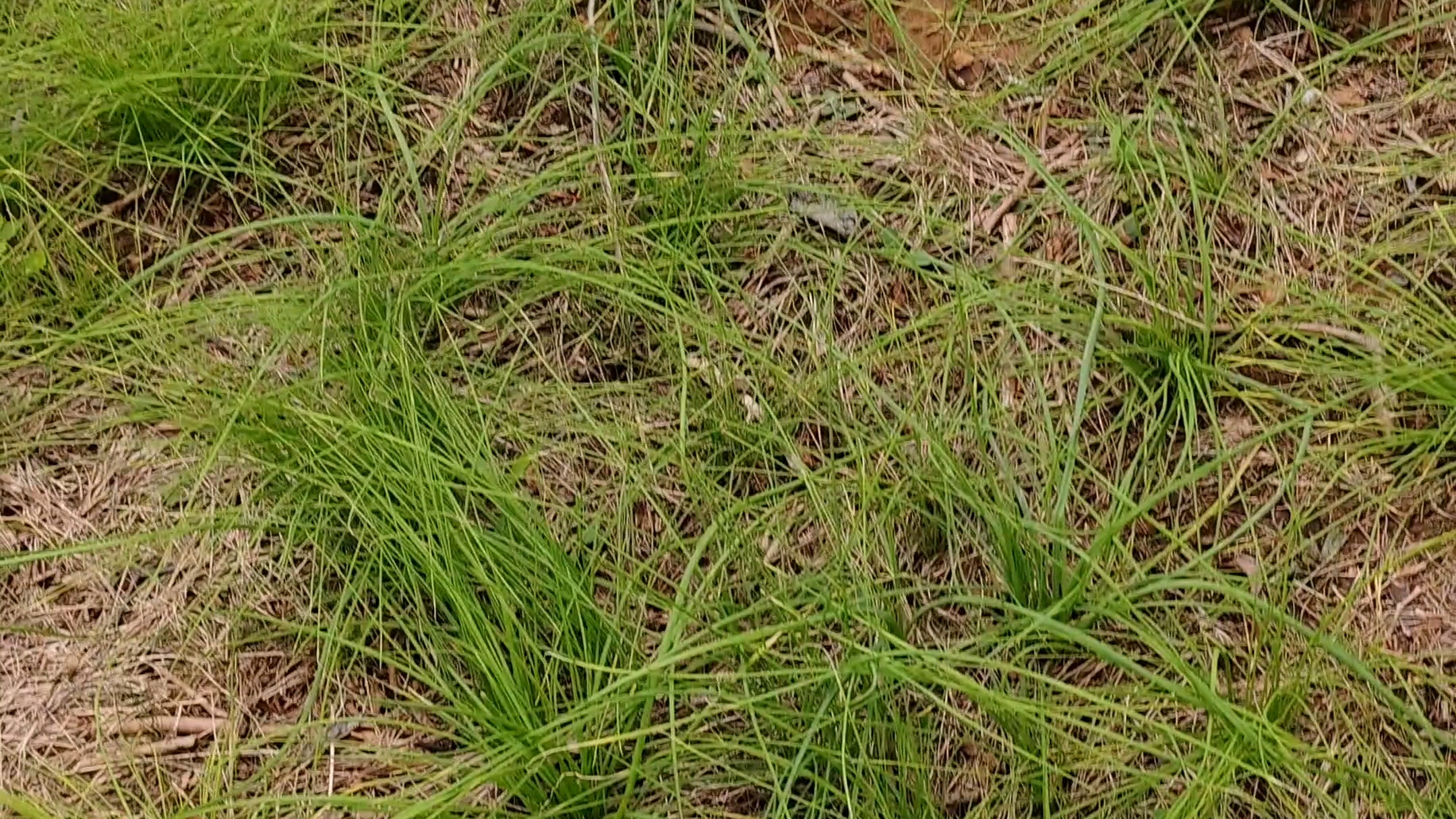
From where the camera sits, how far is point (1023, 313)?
1.65m

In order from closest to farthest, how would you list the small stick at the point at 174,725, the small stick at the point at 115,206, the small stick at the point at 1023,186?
the small stick at the point at 174,725 → the small stick at the point at 1023,186 → the small stick at the point at 115,206

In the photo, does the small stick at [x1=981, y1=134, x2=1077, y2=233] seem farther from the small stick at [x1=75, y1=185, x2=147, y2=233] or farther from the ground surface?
the small stick at [x1=75, y1=185, x2=147, y2=233]

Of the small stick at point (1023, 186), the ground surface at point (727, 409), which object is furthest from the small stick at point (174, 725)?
the small stick at point (1023, 186)

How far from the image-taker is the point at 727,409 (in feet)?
5.41

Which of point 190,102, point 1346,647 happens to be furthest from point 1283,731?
point 190,102

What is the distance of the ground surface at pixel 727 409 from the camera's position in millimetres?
1445

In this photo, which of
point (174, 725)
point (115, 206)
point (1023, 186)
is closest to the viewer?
point (174, 725)

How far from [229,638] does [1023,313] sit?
121cm

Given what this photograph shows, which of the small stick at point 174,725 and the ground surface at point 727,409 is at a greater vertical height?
the ground surface at point 727,409

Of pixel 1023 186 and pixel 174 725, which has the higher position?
pixel 1023 186

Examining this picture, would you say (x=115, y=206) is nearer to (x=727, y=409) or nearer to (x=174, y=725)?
(x=174, y=725)

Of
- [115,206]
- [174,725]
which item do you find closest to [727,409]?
[174,725]

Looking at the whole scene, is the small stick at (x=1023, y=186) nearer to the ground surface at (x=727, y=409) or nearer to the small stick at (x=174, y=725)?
the ground surface at (x=727, y=409)

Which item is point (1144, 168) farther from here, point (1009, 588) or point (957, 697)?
point (957, 697)
